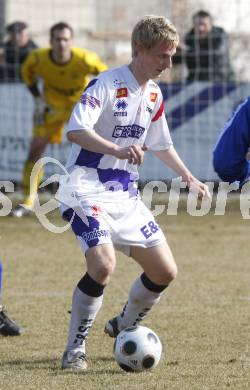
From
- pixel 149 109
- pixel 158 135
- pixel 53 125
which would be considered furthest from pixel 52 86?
pixel 149 109

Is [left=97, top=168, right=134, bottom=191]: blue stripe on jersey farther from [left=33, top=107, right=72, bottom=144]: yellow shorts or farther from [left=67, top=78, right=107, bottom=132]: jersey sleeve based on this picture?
[left=33, top=107, right=72, bottom=144]: yellow shorts

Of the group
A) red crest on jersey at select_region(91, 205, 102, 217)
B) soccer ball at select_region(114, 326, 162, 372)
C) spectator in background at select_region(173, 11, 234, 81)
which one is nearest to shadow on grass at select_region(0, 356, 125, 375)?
soccer ball at select_region(114, 326, 162, 372)

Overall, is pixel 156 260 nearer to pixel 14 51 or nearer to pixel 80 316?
pixel 80 316

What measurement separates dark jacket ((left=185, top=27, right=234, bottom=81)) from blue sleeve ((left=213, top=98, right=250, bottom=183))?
334 inches

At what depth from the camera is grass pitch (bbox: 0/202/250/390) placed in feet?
16.6

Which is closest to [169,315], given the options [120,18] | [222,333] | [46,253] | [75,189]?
[222,333]

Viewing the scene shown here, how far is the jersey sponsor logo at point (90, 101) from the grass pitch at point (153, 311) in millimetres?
1421

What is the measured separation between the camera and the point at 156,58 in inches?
208

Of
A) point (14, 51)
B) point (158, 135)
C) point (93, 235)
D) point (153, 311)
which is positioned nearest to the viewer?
point (93, 235)

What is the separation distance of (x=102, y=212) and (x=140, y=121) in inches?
23.1

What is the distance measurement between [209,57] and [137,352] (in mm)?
8965

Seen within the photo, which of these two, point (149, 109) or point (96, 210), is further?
point (149, 109)

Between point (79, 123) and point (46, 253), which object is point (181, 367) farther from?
point (46, 253)

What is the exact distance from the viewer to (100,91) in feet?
17.5
